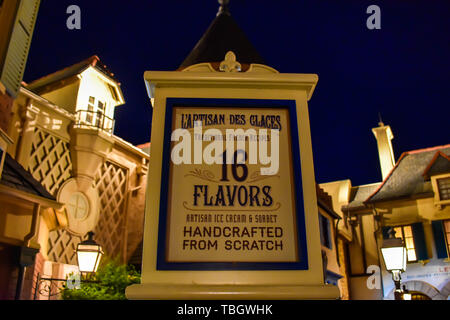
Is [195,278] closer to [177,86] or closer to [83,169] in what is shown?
[177,86]

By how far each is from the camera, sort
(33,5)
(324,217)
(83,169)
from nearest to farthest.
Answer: (33,5), (83,169), (324,217)

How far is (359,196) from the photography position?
21.0m

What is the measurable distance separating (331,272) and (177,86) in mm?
15054

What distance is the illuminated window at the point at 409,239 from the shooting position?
53.9ft

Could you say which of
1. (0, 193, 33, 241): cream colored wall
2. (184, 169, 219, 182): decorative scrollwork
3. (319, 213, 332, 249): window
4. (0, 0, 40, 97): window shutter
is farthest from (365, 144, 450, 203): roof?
(184, 169, 219, 182): decorative scrollwork

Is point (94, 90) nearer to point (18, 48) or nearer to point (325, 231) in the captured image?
A: point (18, 48)

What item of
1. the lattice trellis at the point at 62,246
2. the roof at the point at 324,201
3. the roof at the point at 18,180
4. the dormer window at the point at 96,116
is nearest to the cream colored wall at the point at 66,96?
the dormer window at the point at 96,116

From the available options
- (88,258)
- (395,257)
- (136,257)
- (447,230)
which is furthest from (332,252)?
(88,258)

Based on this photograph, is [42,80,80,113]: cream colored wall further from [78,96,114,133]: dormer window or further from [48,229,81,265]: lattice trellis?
A: [48,229,81,265]: lattice trellis

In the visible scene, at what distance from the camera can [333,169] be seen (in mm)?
39812

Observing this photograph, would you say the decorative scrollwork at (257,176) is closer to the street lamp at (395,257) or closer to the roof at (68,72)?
the street lamp at (395,257)

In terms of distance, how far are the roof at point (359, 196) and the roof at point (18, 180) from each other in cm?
1574

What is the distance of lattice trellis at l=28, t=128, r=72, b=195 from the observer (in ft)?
37.0
